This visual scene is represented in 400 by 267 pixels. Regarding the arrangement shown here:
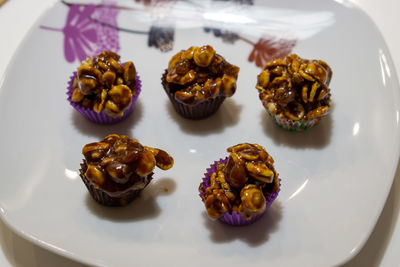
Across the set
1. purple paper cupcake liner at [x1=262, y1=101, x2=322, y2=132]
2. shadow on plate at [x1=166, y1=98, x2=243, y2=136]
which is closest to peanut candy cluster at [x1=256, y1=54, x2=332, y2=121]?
purple paper cupcake liner at [x1=262, y1=101, x2=322, y2=132]

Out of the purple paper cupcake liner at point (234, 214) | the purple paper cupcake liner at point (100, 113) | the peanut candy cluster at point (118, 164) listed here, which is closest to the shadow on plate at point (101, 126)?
the purple paper cupcake liner at point (100, 113)

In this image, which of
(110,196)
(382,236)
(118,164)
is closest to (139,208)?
(110,196)

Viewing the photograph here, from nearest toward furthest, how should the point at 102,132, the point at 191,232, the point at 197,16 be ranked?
the point at 191,232, the point at 102,132, the point at 197,16

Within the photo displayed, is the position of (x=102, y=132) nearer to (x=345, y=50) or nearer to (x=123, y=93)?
(x=123, y=93)

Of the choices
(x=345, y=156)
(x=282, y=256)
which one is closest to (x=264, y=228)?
(x=282, y=256)

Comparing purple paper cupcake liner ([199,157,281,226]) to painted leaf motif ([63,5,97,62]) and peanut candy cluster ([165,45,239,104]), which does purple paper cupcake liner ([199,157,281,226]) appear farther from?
painted leaf motif ([63,5,97,62])

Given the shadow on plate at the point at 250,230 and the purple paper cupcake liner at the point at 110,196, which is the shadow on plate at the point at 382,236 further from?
the purple paper cupcake liner at the point at 110,196

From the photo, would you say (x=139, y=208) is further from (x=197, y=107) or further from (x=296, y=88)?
(x=296, y=88)
